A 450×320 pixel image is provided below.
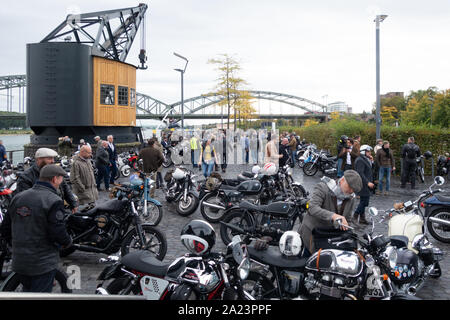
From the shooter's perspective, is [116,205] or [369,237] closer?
[369,237]

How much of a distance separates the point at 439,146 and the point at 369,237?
1490 cm

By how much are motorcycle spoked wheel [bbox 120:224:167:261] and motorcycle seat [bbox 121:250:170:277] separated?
2096 mm

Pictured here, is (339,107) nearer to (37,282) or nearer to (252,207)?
(252,207)

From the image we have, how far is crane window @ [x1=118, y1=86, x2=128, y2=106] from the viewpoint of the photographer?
965 inches

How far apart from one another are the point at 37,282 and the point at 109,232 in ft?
7.31

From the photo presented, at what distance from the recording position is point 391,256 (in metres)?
4.27

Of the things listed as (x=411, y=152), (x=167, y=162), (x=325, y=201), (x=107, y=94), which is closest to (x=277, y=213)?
(x=325, y=201)

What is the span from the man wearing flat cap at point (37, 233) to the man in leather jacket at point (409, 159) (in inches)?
486

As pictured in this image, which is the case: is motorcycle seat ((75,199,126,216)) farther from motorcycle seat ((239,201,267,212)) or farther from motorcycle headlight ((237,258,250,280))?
motorcycle headlight ((237,258,250,280))

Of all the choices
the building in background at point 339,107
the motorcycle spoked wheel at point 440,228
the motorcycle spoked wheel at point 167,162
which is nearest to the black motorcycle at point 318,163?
the motorcycle spoked wheel at point 167,162

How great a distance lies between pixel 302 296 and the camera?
377 centimetres

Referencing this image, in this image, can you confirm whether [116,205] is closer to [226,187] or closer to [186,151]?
[226,187]

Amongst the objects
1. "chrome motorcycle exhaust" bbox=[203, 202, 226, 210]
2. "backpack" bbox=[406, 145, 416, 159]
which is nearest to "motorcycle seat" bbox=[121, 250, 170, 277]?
"chrome motorcycle exhaust" bbox=[203, 202, 226, 210]
